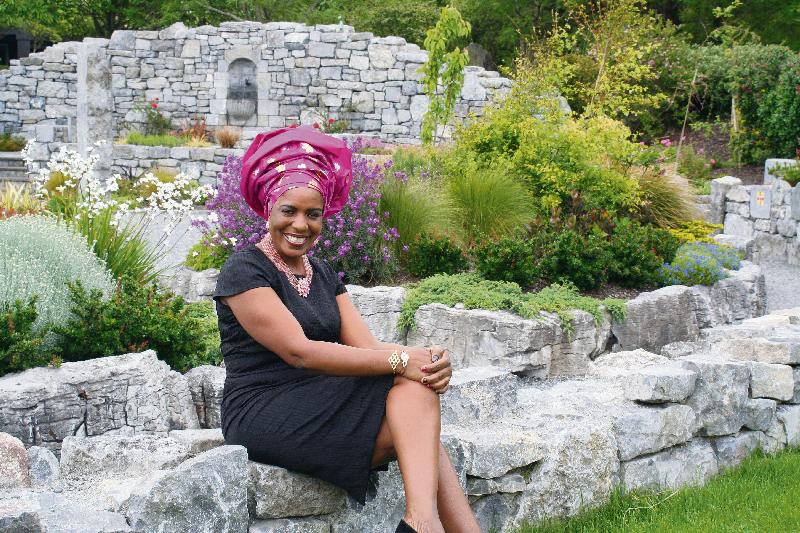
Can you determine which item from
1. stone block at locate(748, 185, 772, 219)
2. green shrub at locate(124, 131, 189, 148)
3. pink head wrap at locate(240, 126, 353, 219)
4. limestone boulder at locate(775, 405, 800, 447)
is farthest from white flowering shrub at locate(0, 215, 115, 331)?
green shrub at locate(124, 131, 189, 148)

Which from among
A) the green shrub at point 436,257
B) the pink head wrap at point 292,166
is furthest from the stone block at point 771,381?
the pink head wrap at point 292,166

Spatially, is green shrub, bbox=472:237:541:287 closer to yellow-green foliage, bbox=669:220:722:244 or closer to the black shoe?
yellow-green foliage, bbox=669:220:722:244

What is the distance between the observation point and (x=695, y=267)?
742cm

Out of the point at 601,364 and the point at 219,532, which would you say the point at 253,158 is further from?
the point at 601,364

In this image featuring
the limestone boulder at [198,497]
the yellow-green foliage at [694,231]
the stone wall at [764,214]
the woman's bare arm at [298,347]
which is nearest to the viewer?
the limestone boulder at [198,497]

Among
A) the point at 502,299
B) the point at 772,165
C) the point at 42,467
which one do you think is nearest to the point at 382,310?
the point at 502,299

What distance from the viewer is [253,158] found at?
3.38 m

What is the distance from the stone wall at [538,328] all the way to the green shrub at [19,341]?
96.1 inches

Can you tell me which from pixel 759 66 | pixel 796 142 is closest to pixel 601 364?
pixel 796 142

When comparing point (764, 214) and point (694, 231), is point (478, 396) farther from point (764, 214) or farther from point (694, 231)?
point (764, 214)

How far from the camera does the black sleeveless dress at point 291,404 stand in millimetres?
3061

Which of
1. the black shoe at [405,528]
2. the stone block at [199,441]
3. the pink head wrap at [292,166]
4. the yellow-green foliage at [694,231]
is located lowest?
the black shoe at [405,528]

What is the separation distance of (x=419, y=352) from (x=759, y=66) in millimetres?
16409

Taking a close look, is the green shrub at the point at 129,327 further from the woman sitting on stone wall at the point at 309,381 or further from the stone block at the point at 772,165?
the stone block at the point at 772,165
